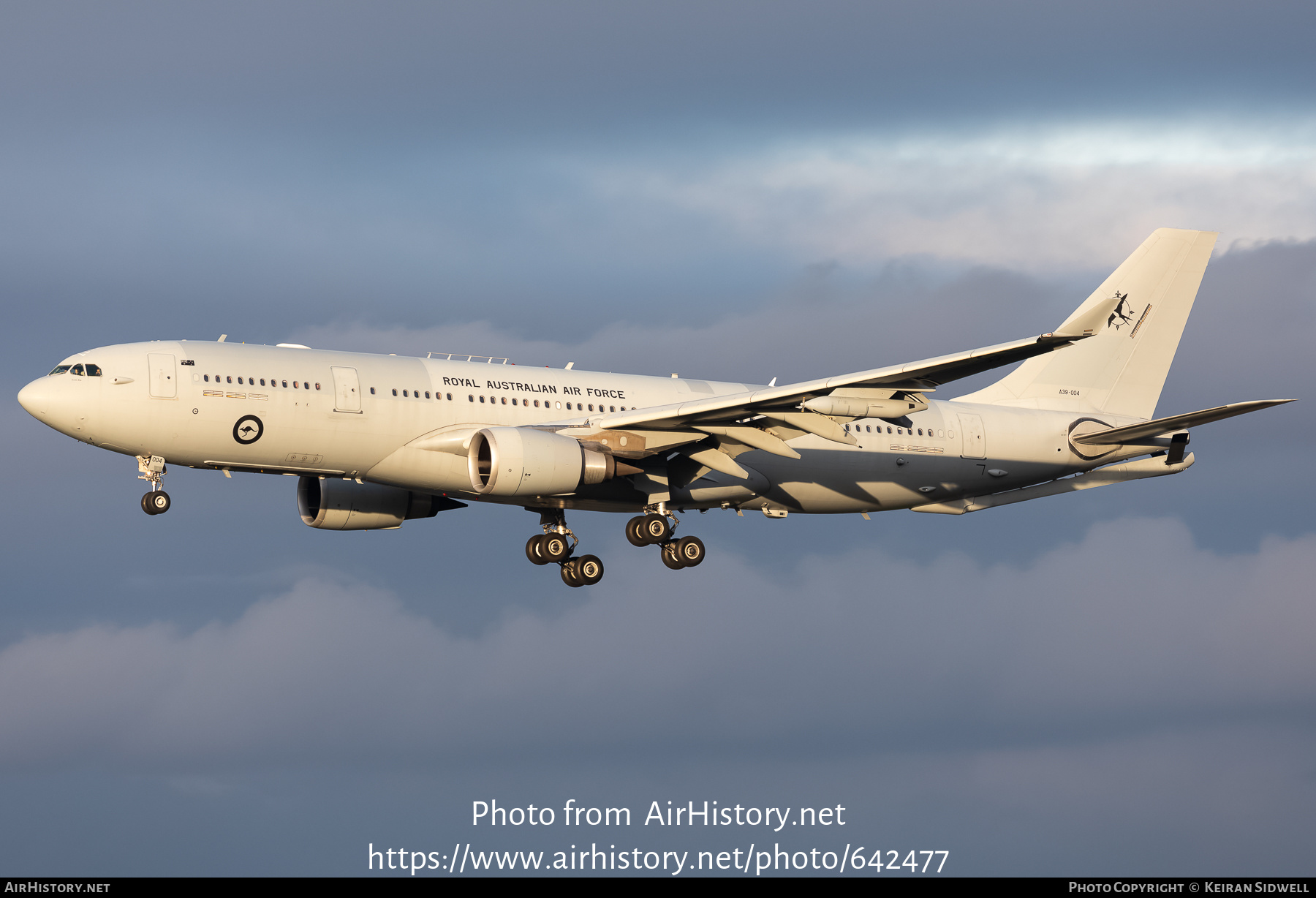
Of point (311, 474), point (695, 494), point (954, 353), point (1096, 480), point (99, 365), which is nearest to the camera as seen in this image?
point (954, 353)

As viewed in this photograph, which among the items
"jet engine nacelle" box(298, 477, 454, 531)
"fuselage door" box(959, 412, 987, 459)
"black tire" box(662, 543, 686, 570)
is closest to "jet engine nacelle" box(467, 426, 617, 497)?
"black tire" box(662, 543, 686, 570)

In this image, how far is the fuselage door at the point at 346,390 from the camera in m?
43.5

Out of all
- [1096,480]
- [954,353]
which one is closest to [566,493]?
[954,353]

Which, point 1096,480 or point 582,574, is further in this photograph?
point 1096,480

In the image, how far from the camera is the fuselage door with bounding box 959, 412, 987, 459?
53.6 metres

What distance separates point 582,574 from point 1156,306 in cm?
2520

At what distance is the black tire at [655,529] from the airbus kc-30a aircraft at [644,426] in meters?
0.07

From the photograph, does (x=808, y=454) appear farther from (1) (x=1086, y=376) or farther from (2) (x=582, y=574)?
(1) (x=1086, y=376)

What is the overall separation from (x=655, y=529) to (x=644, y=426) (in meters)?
4.25

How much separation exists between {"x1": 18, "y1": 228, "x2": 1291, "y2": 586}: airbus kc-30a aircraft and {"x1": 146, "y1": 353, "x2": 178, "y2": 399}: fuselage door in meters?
0.05

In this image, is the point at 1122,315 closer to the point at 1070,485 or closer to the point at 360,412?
the point at 1070,485

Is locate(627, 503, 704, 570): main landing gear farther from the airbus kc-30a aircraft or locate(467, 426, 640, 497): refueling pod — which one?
locate(467, 426, 640, 497): refueling pod

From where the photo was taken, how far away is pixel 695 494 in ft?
160

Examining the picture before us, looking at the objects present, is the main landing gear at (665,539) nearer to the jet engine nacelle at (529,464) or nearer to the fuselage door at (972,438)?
the jet engine nacelle at (529,464)
